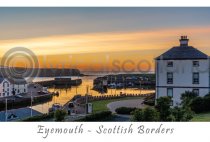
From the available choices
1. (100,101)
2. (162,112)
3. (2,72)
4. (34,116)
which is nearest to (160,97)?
(162,112)

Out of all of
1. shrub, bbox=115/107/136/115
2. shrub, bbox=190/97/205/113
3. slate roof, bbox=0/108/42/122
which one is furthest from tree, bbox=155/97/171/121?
slate roof, bbox=0/108/42/122

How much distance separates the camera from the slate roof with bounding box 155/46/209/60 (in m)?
8.33

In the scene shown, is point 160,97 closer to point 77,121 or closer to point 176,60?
point 176,60

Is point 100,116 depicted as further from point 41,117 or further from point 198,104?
point 198,104

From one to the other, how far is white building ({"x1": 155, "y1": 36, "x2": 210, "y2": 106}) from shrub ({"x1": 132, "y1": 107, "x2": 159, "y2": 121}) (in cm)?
92

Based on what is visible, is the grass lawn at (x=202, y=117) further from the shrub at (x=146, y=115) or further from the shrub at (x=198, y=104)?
the shrub at (x=146, y=115)

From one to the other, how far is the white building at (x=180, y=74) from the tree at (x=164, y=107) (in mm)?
338

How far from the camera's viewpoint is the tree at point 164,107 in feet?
26.1

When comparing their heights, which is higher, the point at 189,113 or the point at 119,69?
the point at 119,69

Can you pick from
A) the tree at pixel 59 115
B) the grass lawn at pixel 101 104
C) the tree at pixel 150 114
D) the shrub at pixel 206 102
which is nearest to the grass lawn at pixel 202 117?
the shrub at pixel 206 102

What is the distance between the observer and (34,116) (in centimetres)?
828

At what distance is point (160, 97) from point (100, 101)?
1.05 meters

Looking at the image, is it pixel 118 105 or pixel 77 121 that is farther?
pixel 118 105

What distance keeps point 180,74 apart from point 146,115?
1352 millimetres
